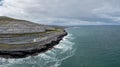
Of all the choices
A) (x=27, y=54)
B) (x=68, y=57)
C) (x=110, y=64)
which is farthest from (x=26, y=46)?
(x=110, y=64)

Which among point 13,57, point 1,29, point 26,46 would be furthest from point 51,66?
point 1,29

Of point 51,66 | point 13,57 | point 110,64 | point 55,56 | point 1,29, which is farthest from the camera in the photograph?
point 1,29

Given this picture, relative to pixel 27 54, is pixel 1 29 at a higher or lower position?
higher

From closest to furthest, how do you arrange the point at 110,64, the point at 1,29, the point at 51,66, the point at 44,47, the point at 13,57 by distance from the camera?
1. the point at 51,66
2. the point at 110,64
3. the point at 13,57
4. the point at 44,47
5. the point at 1,29

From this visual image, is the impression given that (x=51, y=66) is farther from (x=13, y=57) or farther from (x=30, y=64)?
(x=13, y=57)

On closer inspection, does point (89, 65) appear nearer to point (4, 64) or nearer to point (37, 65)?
point (37, 65)

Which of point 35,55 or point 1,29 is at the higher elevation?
point 1,29

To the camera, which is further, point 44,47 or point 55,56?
point 44,47

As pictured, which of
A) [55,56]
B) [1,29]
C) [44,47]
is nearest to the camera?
[55,56]

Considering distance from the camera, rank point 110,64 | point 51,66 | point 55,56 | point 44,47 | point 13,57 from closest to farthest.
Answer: point 51,66 → point 110,64 → point 13,57 → point 55,56 → point 44,47
